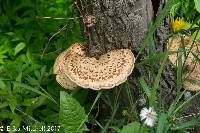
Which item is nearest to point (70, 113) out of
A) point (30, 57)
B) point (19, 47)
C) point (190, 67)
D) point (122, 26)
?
point (122, 26)

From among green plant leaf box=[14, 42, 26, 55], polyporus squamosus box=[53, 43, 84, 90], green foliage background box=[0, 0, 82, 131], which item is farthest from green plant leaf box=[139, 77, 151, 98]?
green plant leaf box=[14, 42, 26, 55]

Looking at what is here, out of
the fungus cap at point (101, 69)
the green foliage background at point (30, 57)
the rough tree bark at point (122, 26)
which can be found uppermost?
the rough tree bark at point (122, 26)

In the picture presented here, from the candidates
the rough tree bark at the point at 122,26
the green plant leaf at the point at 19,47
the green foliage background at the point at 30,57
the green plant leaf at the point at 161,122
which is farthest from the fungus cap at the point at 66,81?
the green plant leaf at the point at 19,47

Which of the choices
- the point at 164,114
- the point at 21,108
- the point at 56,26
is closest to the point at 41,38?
the point at 56,26

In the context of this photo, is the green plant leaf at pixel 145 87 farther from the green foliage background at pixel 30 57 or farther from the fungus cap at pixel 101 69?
the green foliage background at pixel 30 57

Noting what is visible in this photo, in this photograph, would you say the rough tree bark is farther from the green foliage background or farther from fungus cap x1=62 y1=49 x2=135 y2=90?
the green foliage background

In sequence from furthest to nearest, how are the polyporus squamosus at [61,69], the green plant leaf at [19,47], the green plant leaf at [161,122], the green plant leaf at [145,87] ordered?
1. the green plant leaf at [19,47]
2. the polyporus squamosus at [61,69]
3. the green plant leaf at [145,87]
4. the green plant leaf at [161,122]
